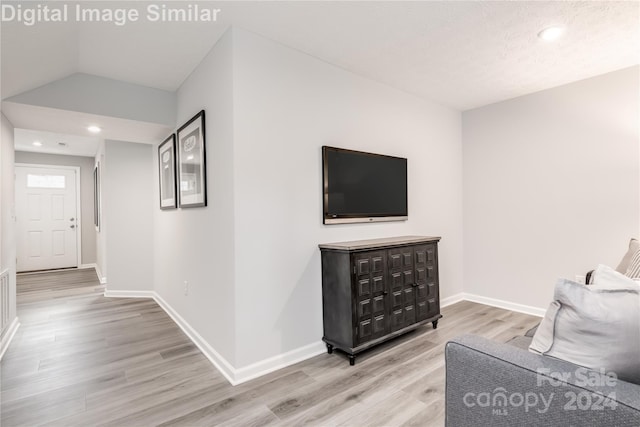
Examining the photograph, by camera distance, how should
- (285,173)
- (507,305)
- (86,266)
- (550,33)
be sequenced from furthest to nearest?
1. (86,266)
2. (507,305)
3. (285,173)
4. (550,33)

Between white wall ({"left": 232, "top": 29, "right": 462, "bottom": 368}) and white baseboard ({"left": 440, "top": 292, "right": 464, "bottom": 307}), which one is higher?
white wall ({"left": 232, "top": 29, "right": 462, "bottom": 368})

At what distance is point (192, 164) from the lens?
2902mm

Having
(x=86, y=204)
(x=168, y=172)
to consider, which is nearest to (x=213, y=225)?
(x=168, y=172)

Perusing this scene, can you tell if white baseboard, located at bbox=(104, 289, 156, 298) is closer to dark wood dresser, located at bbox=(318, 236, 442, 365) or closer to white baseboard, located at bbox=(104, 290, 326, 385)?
white baseboard, located at bbox=(104, 290, 326, 385)

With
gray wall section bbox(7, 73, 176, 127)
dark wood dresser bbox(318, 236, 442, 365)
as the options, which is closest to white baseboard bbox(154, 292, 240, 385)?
dark wood dresser bbox(318, 236, 442, 365)

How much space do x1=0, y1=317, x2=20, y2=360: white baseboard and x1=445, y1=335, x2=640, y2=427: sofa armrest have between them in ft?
11.2

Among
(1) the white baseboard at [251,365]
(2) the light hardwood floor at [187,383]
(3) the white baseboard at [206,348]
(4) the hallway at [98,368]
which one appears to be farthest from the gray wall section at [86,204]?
(1) the white baseboard at [251,365]

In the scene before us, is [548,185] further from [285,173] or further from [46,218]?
[46,218]

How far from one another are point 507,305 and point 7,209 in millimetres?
5246

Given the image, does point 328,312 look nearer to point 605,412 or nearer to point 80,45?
point 605,412

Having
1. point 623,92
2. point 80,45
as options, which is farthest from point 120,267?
point 623,92

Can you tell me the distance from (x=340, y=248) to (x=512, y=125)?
2769mm

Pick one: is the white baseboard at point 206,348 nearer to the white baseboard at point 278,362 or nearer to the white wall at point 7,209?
the white baseboard at point 278,362

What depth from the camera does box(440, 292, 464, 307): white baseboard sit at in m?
3.87
